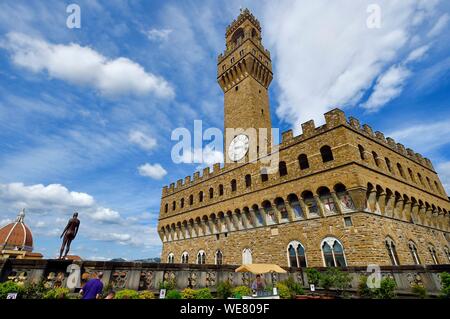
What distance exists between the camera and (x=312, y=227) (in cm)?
1602

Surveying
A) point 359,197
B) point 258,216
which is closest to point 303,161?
point 359,197

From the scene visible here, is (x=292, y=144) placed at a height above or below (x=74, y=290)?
above

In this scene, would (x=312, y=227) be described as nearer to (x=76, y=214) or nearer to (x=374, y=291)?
(x=374, y=291)

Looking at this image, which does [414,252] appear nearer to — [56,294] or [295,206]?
[295,206]

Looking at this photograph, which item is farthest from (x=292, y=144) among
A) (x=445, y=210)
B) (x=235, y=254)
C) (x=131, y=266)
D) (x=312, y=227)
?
(x=445, y=210)

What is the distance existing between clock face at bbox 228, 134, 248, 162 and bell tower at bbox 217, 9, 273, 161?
58 cm

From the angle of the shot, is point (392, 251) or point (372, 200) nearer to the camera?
point (392, 251)

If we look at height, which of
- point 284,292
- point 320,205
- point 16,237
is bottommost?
point 284,292

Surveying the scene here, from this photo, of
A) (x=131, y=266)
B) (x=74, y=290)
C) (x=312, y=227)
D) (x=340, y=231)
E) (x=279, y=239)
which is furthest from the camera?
(x=279, y=239)

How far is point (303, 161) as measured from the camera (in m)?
17.6

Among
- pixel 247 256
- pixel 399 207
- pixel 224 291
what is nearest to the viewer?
pixel 224 291

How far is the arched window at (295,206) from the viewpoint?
17.0 m

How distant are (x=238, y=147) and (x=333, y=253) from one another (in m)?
13.1
